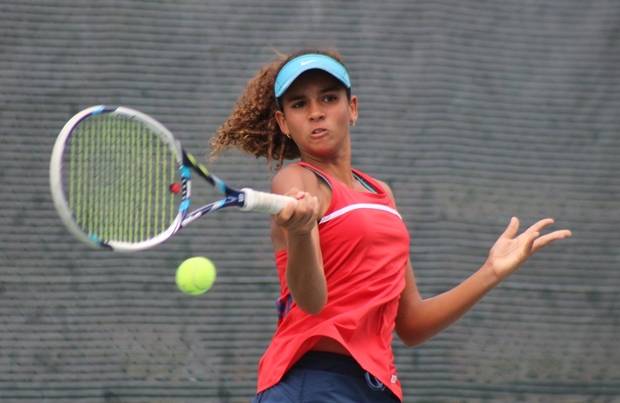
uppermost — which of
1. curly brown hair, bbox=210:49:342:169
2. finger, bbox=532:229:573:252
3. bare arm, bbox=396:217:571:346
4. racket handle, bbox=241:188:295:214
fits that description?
curly brown hair, bbox=210:49:342:169

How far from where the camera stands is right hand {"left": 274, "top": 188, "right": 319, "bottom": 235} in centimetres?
216

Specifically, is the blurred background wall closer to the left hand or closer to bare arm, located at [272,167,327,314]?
the left hand

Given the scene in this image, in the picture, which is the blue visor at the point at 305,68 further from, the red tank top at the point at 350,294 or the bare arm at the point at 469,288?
the bare arm at the point at 469,288

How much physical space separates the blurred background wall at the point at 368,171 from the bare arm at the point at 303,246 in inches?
77.5

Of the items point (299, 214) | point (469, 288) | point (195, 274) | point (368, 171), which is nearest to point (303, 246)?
point (299, 214)

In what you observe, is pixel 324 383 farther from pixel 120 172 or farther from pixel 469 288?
pixel 120 172

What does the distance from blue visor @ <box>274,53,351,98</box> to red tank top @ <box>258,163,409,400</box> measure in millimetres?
203

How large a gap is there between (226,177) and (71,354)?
89 cm

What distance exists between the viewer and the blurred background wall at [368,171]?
4223 mm

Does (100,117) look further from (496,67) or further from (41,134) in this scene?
(496,67)

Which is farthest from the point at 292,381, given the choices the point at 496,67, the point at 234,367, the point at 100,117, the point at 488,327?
the point at 496,67

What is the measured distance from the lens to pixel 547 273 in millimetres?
4602

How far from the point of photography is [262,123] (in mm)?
2750

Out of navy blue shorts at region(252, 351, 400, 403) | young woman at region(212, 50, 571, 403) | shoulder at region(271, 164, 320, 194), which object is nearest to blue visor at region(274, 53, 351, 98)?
young woman at region(212, 50, 571, 403)
